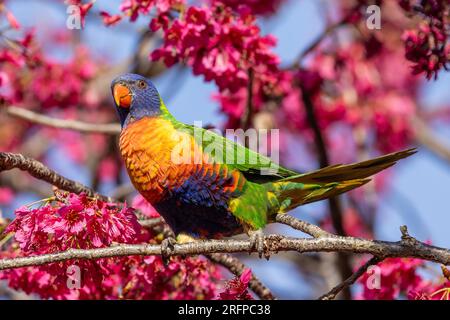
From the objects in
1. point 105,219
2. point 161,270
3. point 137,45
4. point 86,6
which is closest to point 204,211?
point 161,270

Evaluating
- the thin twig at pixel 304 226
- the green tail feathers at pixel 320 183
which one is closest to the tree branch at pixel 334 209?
the green tail feathers at pixel 320 183

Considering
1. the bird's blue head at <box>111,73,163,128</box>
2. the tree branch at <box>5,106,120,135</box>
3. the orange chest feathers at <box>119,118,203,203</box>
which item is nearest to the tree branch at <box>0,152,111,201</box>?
the orange chest feathers at <box>119,118,203,203</box>

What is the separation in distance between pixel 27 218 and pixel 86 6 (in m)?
1.14

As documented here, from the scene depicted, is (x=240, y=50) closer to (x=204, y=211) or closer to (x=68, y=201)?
(x=204, y=211)

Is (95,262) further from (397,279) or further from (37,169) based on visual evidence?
(397,279)

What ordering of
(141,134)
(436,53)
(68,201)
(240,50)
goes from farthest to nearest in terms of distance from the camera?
(240,50) < (141,134) < (436,53) < (68,201)

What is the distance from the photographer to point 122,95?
3.35m

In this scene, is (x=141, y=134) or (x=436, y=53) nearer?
(x=436, y=53)

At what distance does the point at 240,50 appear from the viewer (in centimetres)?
330

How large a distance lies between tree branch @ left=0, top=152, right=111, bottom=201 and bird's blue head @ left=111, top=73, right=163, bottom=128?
477 millimetres

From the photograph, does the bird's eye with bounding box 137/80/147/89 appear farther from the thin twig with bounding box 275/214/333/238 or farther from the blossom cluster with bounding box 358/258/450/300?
the blossom cluster with bounding box 358/258/450/300

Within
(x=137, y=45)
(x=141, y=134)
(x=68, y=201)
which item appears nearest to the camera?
(x=68, y=201)

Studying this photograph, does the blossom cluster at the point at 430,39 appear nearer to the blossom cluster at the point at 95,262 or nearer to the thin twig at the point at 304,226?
the thin twig at the point at 304,226

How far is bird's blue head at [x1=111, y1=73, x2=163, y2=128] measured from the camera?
330 centimetres
